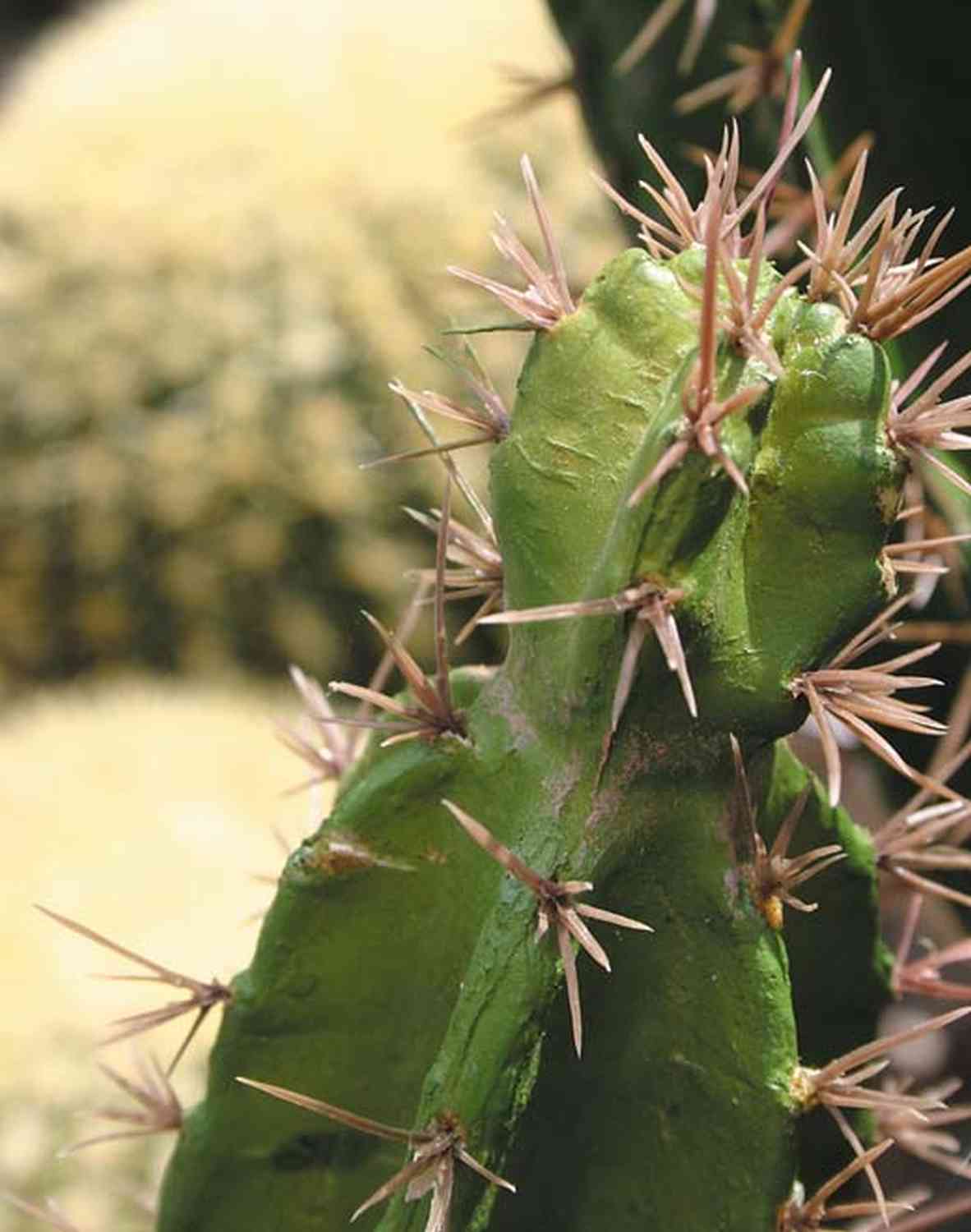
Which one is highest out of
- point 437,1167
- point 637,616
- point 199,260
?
point 637,616

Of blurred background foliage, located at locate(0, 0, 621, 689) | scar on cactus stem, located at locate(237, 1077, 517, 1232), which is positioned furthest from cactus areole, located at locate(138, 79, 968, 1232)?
blurred background foliage, located at locate(0, 0, 621, 689)

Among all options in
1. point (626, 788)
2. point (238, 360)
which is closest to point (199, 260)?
point (238, 360)

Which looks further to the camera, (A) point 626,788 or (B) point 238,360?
(B) point 238,360

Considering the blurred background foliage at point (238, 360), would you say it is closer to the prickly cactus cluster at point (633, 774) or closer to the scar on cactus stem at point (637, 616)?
the prickly cactus cluster at point (633, 774)

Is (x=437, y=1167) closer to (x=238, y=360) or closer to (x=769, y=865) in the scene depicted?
(x=769, y=865)

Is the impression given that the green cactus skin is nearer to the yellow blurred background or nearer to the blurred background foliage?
the yellow blurred background

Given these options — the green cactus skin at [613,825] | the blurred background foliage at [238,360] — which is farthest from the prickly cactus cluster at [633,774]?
the blurred background foliage at [238,360]

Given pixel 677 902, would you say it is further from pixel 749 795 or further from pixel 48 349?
pixel 48 349
